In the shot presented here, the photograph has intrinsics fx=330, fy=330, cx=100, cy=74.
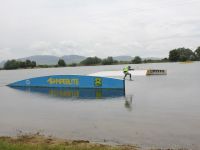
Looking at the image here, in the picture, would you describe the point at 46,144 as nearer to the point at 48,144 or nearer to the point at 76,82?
the point at 48,144

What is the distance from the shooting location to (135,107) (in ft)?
57.5

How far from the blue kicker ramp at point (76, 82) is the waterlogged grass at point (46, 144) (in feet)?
53.1

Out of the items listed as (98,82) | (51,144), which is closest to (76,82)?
(98,82)

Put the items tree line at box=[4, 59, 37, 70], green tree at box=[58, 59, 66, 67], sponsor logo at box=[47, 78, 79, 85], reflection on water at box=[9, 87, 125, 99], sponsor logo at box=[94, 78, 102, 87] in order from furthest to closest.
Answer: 1. green tree at box=[58, 59, 66, 67]
2. tree line at box=[4, 59, 37, 70]
3. sponsor logo at box=[47, 78, 79, 85]
4. sponsor logo at box=[94, 78, 102, 87]
5. reflection on water at box=[9, 87, 125, 99]

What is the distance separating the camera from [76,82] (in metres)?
30.2

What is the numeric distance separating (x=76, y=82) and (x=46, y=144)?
807 inches

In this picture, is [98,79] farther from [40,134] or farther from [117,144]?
[117,144]

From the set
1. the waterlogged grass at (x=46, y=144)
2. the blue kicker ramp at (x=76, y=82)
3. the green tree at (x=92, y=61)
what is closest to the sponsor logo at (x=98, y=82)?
the blue kicker ramp at (x=76, y=82)

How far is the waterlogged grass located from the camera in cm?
887

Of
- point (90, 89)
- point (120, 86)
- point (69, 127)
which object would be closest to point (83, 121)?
point (69, 127)

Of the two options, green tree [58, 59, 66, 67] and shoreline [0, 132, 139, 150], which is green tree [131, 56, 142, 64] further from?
shoreline [0, 132, 139, 150]

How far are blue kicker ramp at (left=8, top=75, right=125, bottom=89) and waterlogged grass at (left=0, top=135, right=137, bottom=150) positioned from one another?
16.2m

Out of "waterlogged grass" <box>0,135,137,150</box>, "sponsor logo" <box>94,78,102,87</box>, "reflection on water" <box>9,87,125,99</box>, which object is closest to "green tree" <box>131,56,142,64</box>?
"reflection on water" <box>9,87,125,99</box>

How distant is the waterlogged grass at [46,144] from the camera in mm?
8870
